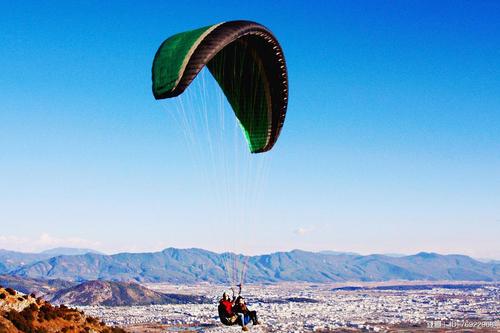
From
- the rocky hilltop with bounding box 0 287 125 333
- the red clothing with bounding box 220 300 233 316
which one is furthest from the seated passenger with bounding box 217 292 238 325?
the rocky hilltop with bounding box 0 287 125 333

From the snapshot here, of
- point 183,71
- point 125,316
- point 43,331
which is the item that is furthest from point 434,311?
point 183,71

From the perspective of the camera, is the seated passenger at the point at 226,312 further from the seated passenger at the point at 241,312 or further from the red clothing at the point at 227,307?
the seated passenger at the point at 241,312

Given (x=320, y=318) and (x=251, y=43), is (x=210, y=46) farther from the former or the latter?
(x=320, y=318)

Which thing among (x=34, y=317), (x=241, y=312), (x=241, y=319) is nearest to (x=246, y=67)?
(x=241, y=312)

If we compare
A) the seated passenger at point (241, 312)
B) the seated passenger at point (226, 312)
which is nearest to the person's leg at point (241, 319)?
the seated passenger at point (241, 312)

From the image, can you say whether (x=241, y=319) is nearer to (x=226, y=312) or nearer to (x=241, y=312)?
(x=241, y=312)

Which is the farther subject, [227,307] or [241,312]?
[241,312]
